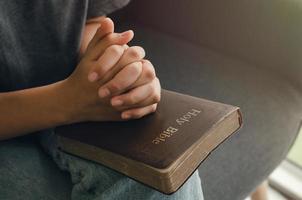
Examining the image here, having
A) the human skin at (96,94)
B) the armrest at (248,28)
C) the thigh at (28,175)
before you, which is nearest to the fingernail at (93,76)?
the human skin at (96,94)

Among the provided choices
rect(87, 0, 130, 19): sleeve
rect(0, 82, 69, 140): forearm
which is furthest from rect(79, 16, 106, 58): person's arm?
rect(0, 82, 69, 140): forearm

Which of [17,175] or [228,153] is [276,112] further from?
[17,175]

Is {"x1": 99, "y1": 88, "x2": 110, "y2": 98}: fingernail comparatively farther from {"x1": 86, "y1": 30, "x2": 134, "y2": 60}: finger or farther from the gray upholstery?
the gray upholstery

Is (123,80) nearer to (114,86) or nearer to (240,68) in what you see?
(114,86)

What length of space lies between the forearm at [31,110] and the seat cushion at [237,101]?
0.71ft

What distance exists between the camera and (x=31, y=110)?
20.0 inches

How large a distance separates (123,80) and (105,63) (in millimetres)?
26

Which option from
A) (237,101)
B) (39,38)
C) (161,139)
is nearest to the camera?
(161,139)

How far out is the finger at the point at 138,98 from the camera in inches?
17.8

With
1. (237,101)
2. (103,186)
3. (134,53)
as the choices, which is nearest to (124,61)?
(134,53)

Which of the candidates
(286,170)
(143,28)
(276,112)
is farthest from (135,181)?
(286,170)

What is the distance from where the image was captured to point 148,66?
1.54 ft

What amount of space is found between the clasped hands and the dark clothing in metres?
0.10

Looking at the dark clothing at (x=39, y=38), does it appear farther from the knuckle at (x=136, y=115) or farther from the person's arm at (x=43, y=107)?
the knuckle at (x=136, y=115)
